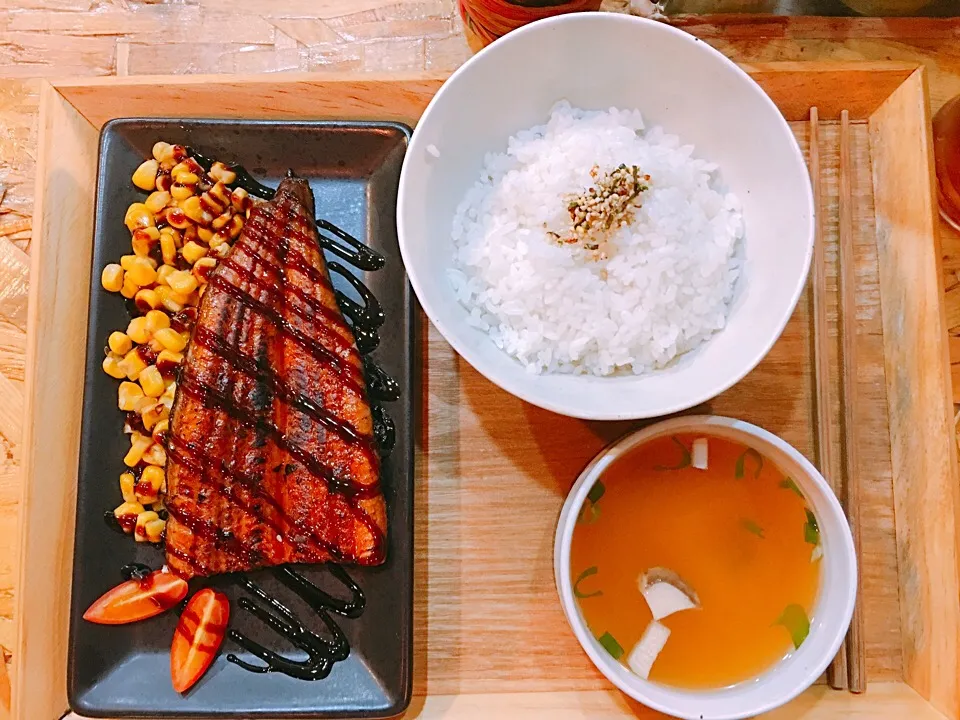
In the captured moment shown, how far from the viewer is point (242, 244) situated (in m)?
1.77

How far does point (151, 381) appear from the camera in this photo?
177cm

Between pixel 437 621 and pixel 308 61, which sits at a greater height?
pixel 308 61

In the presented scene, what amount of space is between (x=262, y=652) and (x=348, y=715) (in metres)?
0.25

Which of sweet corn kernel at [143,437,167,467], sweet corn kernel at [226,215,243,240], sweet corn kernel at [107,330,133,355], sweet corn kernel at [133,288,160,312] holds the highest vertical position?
sweet corn kernel at [226,215,243,240]

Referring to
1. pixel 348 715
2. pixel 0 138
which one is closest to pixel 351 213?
pixel 0 138

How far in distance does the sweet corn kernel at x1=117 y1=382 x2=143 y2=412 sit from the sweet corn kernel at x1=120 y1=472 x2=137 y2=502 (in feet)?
0.53

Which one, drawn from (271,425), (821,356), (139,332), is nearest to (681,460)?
(821,356)

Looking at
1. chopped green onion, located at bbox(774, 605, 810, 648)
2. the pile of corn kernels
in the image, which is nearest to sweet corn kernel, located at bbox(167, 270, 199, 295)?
the pile of corn kernels

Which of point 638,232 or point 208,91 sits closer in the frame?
point 638,232

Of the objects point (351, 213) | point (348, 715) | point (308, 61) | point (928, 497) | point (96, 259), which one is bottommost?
point (348, 715)

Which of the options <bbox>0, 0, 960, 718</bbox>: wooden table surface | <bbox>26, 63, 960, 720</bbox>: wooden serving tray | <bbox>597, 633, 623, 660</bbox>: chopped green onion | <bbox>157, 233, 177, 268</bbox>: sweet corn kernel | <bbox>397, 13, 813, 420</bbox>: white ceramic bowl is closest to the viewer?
<bbox>397, 13, 813, 420</bbox>: white ceramic bowl

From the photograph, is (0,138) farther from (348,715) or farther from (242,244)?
(348,715)

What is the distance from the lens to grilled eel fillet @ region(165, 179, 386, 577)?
171cm

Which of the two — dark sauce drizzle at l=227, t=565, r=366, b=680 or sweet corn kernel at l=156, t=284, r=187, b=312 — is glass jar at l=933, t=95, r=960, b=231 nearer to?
dark sauce drizzle at l=227, t=565, r=366, b=680
